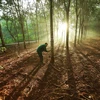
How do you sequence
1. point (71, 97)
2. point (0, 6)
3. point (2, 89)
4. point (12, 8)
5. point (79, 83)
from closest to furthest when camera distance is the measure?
point (71, 97) → point (2, 89) → point (79, 83) → point (0, 6) → point (12, 8)

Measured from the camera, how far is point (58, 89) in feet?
19.2

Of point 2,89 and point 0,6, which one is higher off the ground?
point 0,6

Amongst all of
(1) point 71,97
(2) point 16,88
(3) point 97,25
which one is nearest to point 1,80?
(2) point 16,88

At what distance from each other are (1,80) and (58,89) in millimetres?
3407

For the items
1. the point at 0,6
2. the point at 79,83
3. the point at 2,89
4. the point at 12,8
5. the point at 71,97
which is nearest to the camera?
the point at 71,97

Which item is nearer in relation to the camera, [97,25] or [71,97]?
[71,97]

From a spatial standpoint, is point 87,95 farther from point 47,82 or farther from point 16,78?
point 16,78

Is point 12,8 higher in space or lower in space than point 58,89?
higher

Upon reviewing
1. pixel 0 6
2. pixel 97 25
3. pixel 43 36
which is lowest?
pixel 43 36

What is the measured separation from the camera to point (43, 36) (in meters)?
52.1

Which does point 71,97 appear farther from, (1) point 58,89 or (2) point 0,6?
(2) point 0,6

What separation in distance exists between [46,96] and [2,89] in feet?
7.44

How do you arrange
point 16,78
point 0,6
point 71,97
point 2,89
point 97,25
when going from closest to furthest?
point 71,97
point 2,89
point 16,78
point 0,6
point 97,25

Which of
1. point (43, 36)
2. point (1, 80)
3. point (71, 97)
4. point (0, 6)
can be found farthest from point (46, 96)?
point (43, 36)
